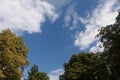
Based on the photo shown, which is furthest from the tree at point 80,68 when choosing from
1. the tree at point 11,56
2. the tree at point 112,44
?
the tree at point 112,44

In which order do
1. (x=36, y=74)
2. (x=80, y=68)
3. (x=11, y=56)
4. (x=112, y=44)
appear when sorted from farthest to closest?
(x=36, y=74) < (x=80, y=68) < (x=11, y=56) < (x=112, y=44)

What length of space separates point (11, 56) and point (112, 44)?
18.6 metres

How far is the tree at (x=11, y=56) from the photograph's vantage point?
48.6 meters

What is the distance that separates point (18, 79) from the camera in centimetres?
5062

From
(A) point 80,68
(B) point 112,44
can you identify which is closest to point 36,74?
(A) point 80,68

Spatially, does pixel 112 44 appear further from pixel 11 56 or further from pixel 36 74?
pixel 36 74

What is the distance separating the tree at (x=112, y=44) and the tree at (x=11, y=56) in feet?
53.7

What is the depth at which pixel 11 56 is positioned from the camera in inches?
1928

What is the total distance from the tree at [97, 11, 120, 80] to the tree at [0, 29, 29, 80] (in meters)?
16.4

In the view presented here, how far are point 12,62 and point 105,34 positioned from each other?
58.5 ft

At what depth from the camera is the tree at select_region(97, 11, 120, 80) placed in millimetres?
35375

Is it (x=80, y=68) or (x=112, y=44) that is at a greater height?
(x=80, y=68)

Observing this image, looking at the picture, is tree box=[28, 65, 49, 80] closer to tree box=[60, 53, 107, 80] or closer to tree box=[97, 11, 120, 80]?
tree box=[60, 53, 107, 80]

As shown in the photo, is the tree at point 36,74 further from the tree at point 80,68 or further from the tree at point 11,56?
the tree at point 11,56
